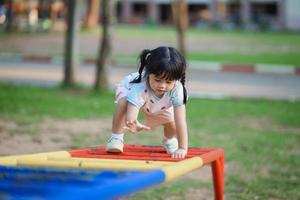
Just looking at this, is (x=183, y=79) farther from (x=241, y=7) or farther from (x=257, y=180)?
(x=241, y=7)

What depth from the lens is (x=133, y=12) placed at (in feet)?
180

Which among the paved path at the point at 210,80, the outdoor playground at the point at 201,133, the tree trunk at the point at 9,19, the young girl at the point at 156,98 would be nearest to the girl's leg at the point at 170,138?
the young girl at the point at 156,98

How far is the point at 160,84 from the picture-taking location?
14.1 feet

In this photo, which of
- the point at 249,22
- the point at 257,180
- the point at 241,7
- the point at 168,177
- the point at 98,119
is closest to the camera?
the point at 168,177

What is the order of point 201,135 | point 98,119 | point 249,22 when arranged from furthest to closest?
point 249,22
point 98,119
point 201,135

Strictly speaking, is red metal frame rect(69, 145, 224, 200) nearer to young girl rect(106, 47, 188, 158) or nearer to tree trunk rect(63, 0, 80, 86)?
young girl rect(106, 47, 188, 158)

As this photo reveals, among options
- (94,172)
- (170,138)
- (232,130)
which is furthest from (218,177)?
(232,130)

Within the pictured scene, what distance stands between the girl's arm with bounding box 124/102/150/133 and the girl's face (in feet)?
0.55

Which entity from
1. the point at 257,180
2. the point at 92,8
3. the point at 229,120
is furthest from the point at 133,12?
the point at 257,180

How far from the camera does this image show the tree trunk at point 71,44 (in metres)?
12.3

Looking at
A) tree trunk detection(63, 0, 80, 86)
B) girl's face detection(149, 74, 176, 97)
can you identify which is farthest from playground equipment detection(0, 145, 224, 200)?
tree trunk detection(63, 0, 80, 86)

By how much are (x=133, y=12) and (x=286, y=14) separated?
1271 centimetres

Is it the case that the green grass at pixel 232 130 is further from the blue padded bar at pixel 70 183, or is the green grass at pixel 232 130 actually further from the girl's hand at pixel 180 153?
the blue padded bar at pixel 70 183

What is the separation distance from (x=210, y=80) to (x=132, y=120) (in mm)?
10240
